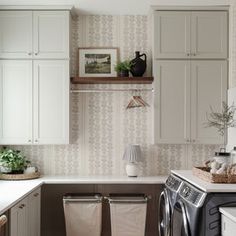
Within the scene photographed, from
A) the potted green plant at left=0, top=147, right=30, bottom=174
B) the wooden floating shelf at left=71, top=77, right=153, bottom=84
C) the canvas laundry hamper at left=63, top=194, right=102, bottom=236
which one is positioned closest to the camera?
the canvas laundry hamper at left=63, top=194, right=102, bottom=236

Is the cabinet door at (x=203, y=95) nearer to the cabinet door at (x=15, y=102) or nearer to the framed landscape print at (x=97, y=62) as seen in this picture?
the framed landscape print at (x=97, y=62)

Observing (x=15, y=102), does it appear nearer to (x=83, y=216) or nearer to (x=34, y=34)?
(x=34, y=34)

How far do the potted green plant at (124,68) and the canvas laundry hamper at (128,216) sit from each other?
134cm

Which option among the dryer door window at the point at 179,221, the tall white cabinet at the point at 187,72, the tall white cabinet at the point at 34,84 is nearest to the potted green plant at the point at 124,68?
the tall white cabinet at the point at 187,72

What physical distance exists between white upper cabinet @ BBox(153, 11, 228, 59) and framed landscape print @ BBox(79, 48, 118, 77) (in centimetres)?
56

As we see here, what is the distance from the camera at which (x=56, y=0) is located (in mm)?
A: 3795

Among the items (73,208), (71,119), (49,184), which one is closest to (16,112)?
(71,119)

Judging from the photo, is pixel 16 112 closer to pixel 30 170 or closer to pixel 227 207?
pixel 30 170

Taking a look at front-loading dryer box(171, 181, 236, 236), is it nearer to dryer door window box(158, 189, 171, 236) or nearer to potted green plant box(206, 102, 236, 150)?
dryer door window box(158, 189, 171, 236)

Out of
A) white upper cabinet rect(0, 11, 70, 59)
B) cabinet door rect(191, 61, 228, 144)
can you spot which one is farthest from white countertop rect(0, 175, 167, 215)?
white upper cabinet rect(0, 11, 70, 59)

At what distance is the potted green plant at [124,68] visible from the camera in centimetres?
399

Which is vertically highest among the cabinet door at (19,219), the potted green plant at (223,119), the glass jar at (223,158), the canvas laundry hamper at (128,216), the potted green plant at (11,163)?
the potted green plant at (223,119)

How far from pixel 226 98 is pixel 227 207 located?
1.77 meters

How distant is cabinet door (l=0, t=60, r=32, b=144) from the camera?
153 inches
